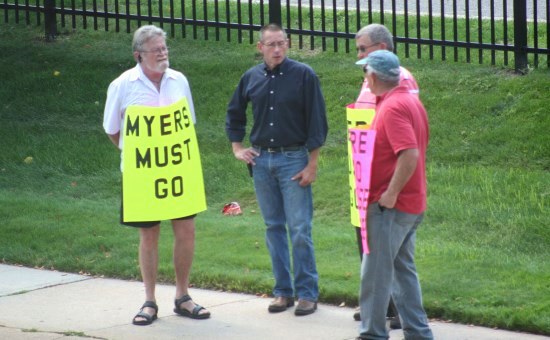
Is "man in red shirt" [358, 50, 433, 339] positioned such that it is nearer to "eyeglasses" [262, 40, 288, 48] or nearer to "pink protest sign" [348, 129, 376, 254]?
"pink protest sign" [348, 129, 376, 254]

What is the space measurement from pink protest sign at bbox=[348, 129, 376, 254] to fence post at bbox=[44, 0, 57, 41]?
9.20 metres

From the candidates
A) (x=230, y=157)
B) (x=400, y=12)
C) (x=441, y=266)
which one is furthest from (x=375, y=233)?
(x=400, y=12)

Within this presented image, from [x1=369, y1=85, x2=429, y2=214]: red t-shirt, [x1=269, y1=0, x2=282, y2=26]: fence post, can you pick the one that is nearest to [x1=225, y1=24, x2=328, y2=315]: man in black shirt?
[x1=369, y1=85, x2=429, y2=214]: red t-shirt

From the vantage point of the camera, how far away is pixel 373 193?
19.4 feet

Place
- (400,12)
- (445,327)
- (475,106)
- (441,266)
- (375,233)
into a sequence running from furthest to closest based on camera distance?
(400,12), (475,106), (441,266), (445,327), (375,233)

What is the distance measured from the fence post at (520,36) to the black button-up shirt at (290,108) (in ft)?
16.4

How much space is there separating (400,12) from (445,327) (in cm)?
902

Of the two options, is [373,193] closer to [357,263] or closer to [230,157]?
[357,263]

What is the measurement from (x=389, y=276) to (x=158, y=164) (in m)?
1.84

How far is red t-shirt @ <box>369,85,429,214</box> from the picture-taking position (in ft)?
18.8

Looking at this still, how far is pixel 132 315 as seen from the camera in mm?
7211

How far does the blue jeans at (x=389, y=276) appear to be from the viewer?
233 inches

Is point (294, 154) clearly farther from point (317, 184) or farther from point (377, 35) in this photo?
point (317, 184)

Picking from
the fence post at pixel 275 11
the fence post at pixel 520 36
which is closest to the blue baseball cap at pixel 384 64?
the fence post at pixel 520 36
